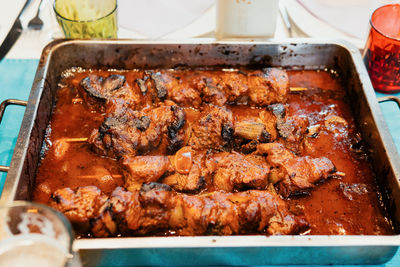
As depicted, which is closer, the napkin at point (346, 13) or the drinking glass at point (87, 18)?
the drinking glass at point (87, 18)

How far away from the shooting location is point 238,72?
12.4ft

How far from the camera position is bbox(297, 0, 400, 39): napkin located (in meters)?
4.74

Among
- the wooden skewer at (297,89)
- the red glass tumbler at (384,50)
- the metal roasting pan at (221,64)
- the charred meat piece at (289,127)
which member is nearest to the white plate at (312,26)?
the red glass tumbler at (384,50)

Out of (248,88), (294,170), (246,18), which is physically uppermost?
(246,18)

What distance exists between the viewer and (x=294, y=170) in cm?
302

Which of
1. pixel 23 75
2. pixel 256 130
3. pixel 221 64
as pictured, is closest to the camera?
pixel 256 130

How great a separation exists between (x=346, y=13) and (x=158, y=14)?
2.43 m

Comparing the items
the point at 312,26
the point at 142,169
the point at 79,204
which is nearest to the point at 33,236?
the point at 79,204

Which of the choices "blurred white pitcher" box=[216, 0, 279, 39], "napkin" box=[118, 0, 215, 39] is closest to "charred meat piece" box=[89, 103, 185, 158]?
"blurred white pitcher" box=[216, 0, 279, 39]

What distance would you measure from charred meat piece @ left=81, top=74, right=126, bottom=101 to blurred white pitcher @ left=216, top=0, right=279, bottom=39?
1.22m

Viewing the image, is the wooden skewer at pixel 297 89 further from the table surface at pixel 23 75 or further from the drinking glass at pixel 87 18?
the drinking glass at pixel 87 18

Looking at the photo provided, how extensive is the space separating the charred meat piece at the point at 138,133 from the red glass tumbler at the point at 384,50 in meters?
2.15

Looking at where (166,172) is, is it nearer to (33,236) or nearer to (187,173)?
(187,173)

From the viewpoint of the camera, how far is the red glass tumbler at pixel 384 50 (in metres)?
3.78
